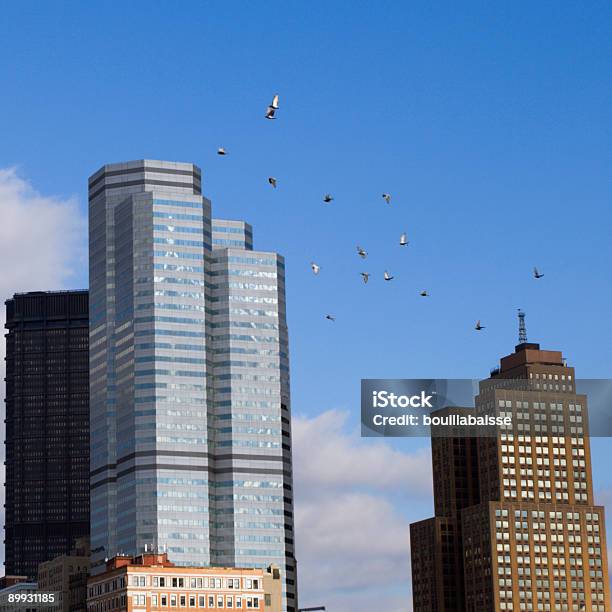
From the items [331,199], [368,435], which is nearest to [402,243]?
[331,199]

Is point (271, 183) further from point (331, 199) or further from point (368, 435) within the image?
point (368, 435)

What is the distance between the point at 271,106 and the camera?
140125mm

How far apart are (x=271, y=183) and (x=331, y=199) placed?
11282mm

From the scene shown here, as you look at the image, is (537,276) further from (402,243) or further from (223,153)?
(223,153)

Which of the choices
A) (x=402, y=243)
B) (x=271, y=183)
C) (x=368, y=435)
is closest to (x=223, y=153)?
(x=271, y=183)

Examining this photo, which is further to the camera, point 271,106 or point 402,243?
point 402,243

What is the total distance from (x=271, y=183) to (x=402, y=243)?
663 inches

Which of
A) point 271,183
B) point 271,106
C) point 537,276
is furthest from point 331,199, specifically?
point 271,106

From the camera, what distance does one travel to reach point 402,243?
186375 millimetres

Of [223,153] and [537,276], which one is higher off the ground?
[223,153]

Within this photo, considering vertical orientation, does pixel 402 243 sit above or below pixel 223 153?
below

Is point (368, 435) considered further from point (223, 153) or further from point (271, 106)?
point (271, 106)

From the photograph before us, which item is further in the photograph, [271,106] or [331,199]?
[331,199]

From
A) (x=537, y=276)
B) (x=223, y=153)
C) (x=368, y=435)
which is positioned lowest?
(x=368, y=435)
